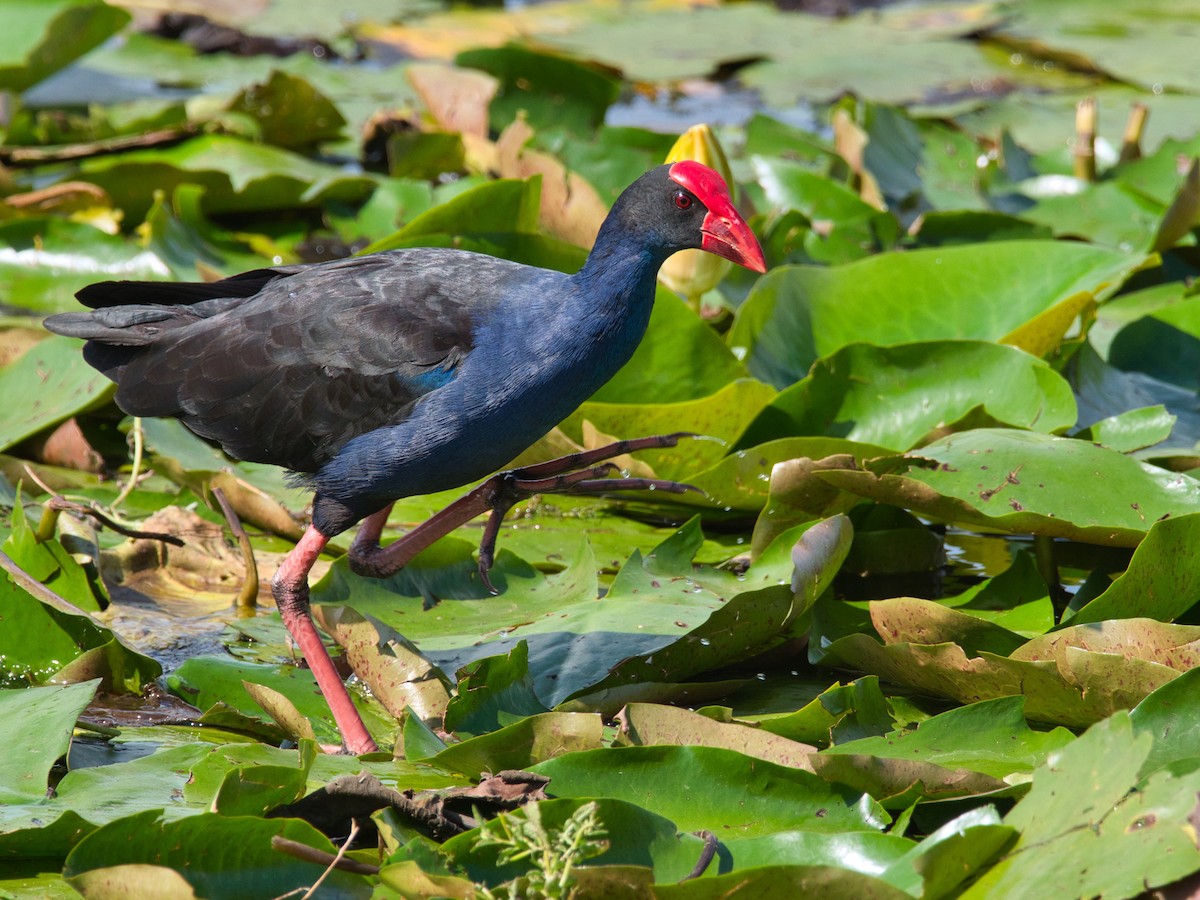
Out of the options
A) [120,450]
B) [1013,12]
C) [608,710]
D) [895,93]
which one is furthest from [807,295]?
[1013,12]

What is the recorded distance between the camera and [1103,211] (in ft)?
15.6

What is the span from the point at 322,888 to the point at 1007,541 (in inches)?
79.4

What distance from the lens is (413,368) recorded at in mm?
2719

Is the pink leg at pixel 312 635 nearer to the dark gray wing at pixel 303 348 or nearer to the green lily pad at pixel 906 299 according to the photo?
the dark gray wing at pixel 303 348

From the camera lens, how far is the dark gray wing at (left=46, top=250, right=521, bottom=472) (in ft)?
8.97

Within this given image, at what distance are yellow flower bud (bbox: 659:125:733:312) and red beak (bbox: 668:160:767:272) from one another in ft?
2.92

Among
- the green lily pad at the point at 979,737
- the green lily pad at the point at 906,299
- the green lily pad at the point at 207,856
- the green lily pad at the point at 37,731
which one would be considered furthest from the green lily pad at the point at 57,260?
the green lily pad at the point at 979,737

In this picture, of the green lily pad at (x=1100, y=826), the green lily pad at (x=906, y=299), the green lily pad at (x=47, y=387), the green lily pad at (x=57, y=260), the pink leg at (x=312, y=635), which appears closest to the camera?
the green lily pad at (x=1100, y=826)

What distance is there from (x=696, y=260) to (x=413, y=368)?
4.20 feet

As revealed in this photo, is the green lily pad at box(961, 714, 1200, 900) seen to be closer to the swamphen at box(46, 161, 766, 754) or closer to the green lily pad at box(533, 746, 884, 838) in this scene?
the green lily pad at box(533, 746, 884, 838)

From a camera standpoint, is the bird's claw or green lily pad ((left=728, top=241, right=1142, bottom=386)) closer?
the bird's claw

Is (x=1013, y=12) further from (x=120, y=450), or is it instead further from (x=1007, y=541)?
(x=120, y=450)

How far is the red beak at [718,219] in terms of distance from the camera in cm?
272

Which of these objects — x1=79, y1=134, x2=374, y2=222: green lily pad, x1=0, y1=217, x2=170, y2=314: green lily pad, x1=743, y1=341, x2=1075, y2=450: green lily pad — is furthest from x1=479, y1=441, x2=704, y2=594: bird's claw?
Result: x1=79, y1=134, x2=374, y2=222: green lily pad
